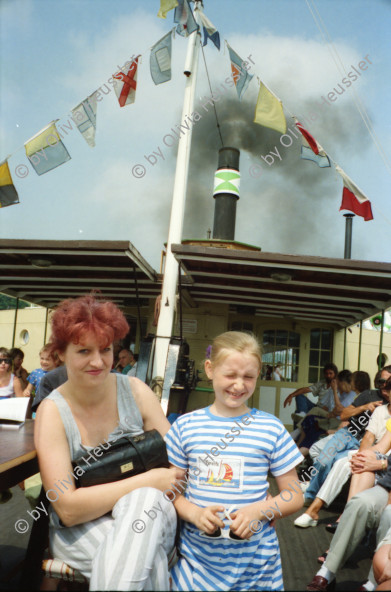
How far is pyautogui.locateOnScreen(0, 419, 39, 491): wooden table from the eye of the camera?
1.81 meters

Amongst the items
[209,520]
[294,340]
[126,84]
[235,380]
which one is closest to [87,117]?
[126,84]

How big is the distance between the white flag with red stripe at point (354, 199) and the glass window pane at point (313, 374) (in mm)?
4971

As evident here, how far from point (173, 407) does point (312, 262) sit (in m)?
3.66

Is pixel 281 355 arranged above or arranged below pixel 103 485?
above

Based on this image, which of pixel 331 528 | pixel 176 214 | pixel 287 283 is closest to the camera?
pixel 331 528

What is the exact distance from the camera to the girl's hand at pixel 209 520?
5.11 ft

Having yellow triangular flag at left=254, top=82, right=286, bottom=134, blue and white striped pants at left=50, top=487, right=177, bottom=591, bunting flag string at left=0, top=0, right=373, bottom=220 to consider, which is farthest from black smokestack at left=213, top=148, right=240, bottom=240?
blue and white striped pants at left=50, top=487, right=177, bottom=591

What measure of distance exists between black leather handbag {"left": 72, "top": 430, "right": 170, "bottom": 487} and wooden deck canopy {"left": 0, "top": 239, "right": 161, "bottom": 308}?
161 inches

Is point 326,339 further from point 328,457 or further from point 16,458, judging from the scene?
point 16,458

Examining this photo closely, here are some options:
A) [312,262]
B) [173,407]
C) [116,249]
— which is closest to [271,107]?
[312,262]

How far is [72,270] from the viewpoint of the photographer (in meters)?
7.77

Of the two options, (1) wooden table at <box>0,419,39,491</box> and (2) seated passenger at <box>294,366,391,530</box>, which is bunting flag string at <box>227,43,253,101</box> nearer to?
(2) seated passenger at <box>294,366,391,530</box>

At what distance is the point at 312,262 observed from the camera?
564cm

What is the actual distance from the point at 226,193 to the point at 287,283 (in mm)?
5731
